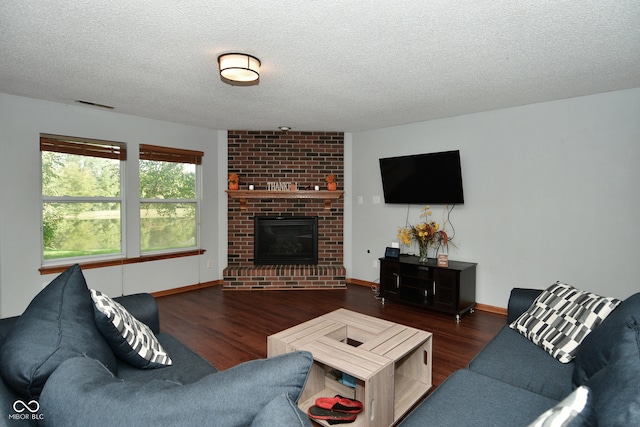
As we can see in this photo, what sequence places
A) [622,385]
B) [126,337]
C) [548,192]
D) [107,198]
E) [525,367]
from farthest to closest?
[107,198]
[548,192]
[525,367]
[126,337]
[622,385]

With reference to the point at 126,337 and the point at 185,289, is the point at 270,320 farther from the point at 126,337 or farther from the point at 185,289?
the point at 126,337

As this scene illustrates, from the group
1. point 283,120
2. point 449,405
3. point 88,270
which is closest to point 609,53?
point 449,405

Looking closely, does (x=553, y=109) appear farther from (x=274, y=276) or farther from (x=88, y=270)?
(x=88, y=270)

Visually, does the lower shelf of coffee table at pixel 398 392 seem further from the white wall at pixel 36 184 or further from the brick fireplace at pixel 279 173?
the white wall at pixel 36 184

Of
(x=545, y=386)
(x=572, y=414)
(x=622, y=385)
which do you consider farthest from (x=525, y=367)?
(x=572, y=414)

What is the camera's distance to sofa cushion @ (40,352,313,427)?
729mm

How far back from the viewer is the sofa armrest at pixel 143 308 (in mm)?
2109

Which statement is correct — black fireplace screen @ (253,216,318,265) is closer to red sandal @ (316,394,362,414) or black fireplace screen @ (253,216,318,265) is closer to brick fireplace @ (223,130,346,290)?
brick fireplace @ (223,130,346,290)

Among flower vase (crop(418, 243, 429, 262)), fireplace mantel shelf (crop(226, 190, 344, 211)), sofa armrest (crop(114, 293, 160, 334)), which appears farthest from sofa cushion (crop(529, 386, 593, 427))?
fireplace mantel shelf (crop(226, 190, 344, 211))

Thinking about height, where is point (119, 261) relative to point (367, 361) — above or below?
above

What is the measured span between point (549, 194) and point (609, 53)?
1.57 meters

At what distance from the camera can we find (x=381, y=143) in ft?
16.5

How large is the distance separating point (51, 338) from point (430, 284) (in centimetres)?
370

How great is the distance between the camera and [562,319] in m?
2.02
